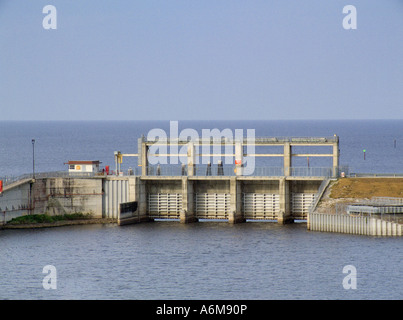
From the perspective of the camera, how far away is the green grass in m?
108

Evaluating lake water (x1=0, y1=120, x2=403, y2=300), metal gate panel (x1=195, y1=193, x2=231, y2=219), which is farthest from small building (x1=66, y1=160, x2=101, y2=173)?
metal gate panel (x1=195, y1=193, x2=231, y2=219)

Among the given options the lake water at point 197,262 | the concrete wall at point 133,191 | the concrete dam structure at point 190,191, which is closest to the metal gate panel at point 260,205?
the concrete dam structure at point 190,191

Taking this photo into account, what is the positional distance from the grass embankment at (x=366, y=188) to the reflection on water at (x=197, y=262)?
5.96 metres

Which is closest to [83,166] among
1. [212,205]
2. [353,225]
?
[212,205]

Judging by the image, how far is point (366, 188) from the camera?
107m

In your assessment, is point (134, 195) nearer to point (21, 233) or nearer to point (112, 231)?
point (112, 231)

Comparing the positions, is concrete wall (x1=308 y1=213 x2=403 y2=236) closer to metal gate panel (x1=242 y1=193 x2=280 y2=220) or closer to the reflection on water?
the reflection on water

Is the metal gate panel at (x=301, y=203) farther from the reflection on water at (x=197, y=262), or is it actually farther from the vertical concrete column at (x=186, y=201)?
the vertical concrete column at (x=186, y=201)

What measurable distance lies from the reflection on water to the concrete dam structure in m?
2.66

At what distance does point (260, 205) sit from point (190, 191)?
8.44 metres
